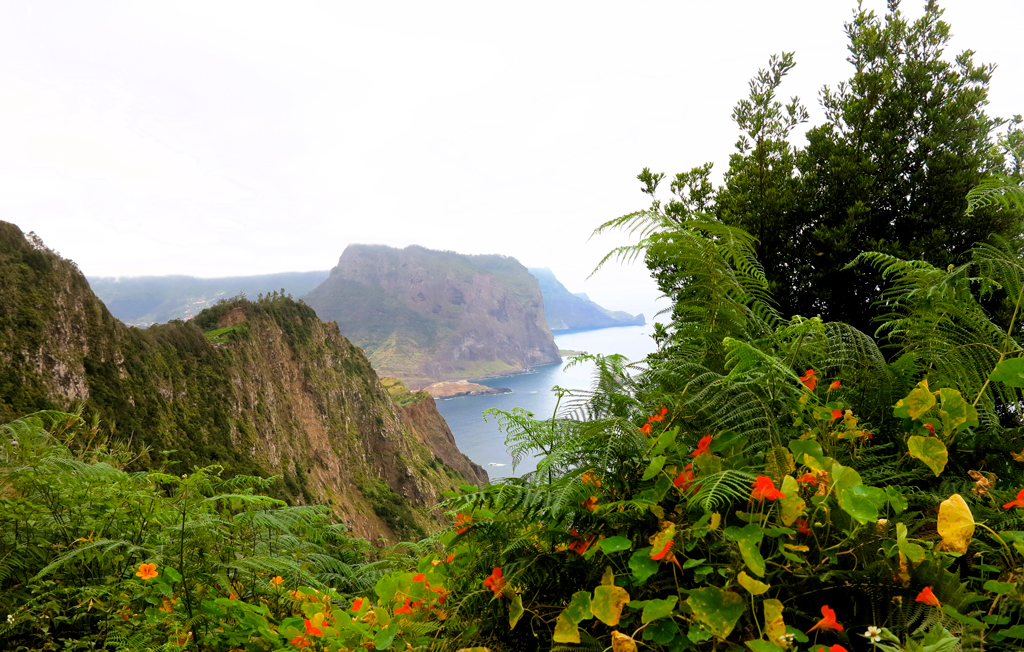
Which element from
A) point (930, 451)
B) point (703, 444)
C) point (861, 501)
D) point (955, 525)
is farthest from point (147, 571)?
point (930, 451)

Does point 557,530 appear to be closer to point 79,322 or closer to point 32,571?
point 32,571

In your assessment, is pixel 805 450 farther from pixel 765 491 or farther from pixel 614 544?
pixel 614 544

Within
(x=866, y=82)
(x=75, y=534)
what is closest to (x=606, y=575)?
(x=75, y=534)

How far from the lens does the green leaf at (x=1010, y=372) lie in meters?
1.16

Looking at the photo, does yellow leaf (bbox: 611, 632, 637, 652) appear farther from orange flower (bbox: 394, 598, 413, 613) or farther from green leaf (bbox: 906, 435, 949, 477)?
green leaf (bbox: 906, 435, 949, 477)

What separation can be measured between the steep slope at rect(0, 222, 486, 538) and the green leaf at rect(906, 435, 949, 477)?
7.69 m

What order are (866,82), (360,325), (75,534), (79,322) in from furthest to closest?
1. (360,325)
2. (79,322)
3. (866,82)
4. (75,534)

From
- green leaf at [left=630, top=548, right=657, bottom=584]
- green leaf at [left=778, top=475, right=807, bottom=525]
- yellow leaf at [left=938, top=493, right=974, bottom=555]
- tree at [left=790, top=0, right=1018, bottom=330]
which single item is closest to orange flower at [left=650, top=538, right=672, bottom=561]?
green leaf at [left=630, top=548, right=657, bottom=584]

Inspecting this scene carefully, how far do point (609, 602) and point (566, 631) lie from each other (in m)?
0.11

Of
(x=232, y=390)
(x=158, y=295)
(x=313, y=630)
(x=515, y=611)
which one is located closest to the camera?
(x=515, y=611)

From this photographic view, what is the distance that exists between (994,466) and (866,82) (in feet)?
19.2

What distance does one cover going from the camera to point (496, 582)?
111cm

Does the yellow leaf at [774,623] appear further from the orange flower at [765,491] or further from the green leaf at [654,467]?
the green leaf at [654,467]

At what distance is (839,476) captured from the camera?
3.18 feet
